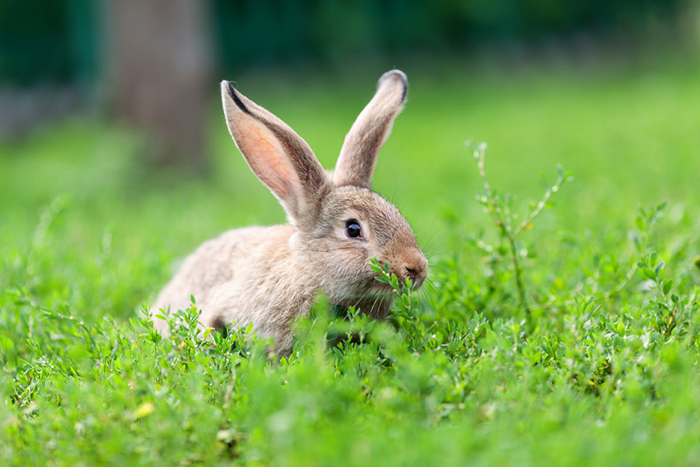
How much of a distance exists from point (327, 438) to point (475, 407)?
1.97 ft

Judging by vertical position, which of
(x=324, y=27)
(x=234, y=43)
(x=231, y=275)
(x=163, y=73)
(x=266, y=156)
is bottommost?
(x=231, y=275)

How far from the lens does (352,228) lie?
3787 mm

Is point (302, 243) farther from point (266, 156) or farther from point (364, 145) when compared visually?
point (364, 145)

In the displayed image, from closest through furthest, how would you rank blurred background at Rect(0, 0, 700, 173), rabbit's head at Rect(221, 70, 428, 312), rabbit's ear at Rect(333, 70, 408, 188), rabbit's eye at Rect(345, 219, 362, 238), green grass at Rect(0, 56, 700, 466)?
1. green grass at Rect(0, 56, 700, 466)
2. rabbit's head at Rect(221, 70, 428, 312)
3. rabbit's eye at Rect(345, 219, 362, 238)
4. rabbit's ear at Rect(333, 70, 408, 188)
5. blurred background at Rect(0, 0, 700, 173)

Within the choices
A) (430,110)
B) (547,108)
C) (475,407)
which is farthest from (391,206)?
(430,110)

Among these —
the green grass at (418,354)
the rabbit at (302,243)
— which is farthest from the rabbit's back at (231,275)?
the green grass at (418,354)

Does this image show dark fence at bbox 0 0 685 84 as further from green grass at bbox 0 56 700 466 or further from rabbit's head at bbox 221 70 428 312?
rabbit's head at bbox 221 70 428 312

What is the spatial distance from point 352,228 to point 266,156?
0.64 meters

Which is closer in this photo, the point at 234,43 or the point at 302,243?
the point at 302,243

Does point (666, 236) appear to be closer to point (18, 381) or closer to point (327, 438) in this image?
point (327, 438)

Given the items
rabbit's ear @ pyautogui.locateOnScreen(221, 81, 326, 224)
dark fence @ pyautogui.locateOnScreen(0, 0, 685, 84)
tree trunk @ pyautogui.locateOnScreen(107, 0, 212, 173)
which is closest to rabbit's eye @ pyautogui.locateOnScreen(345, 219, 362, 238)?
rabbit's ear @ pyautogui.locateOnScreen(221, 81, 326, 224)

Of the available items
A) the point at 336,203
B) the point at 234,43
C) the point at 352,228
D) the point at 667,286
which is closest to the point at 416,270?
the point at 352,228

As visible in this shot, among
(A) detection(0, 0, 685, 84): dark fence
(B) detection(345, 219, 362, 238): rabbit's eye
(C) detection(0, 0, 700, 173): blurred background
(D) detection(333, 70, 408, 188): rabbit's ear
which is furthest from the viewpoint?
(A) detection(0, 0, 685, 84): dark fence

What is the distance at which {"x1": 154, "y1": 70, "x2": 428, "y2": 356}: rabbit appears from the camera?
142 inches
